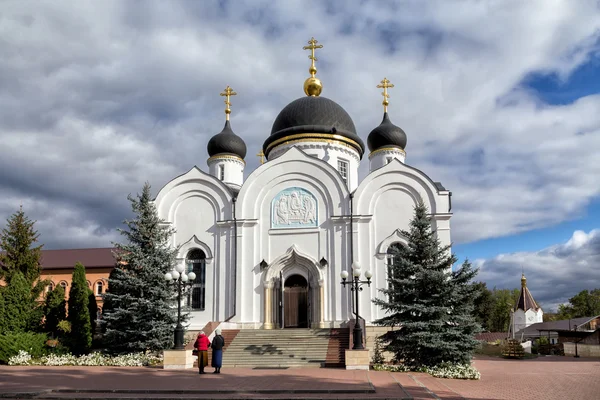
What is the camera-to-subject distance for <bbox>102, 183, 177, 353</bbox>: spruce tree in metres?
18.8

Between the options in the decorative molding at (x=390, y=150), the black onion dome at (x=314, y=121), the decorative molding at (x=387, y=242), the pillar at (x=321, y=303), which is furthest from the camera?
the decorative molding at (x=390, y=150)

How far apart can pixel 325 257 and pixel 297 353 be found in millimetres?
5520

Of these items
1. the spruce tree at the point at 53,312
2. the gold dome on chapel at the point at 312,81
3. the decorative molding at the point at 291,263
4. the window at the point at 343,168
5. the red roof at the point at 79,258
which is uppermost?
the gold dome on chapel at the point at 312,81

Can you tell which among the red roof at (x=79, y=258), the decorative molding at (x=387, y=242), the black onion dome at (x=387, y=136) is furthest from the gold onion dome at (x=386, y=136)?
the red roof at (x=79, y=258)

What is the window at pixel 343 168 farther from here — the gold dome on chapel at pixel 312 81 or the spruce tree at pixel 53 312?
the spruce tree at pixel 53 312

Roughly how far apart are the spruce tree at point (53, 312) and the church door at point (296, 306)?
892 centimetres

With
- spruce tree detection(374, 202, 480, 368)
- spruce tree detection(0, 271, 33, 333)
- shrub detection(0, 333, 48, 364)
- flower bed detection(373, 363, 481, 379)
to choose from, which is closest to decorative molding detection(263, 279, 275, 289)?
spruce tree detection(374, 202, 480, 368)

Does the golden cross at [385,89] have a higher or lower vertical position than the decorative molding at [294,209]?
higher

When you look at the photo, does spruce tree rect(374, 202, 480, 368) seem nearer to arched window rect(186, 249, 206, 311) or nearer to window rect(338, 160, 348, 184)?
arched window rect(186, 249, 206, 311)

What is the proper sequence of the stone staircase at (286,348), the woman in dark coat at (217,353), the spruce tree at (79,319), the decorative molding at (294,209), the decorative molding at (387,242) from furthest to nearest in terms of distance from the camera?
1. the decorative molding at (294,209)
2. the decorative molding at (387,242)
3. the spruce tree at (79,319)
4. the stone staircase at (286,348)
5. the woman in dark coat at (217,353)

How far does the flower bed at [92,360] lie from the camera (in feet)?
57.3

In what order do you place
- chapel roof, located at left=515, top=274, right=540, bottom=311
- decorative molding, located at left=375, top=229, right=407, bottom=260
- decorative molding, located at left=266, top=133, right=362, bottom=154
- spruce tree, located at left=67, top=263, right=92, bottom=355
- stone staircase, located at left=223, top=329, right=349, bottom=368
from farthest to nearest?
chapel roof, located at left=515, top=274, right=540, bottom=311, decorative molding, located at left=266, top=133, right=362, bottom=154, decorative molding, located at left=375, top=229, right=407, bottom=260, spruce tree, located at left=67, top=263, right=92, bottom=355, stone staircase, located at left=223, top=329, right=349, bottom=368

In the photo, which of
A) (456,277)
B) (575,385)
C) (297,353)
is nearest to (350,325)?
(297,353)

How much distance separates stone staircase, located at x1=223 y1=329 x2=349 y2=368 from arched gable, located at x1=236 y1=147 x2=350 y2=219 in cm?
572
